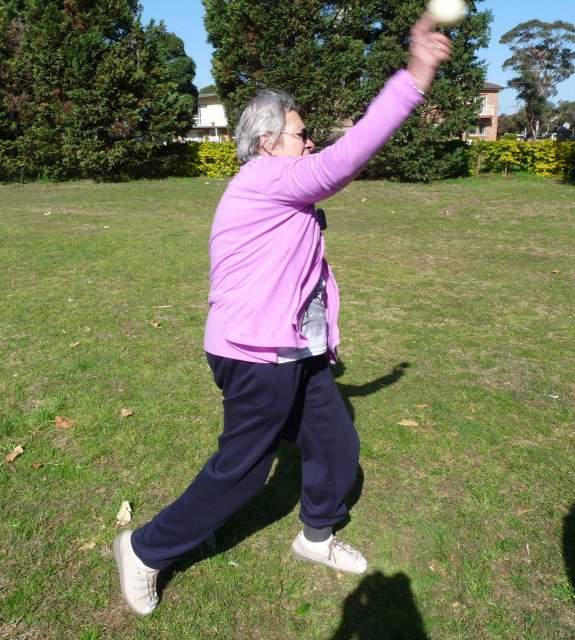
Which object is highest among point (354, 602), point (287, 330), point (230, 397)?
point (287, 330)

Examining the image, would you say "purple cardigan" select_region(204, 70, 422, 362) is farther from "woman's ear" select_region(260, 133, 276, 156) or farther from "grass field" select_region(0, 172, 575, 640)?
"grass field" select_region(0, 172, 575, 640)

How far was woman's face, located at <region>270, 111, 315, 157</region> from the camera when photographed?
215cm

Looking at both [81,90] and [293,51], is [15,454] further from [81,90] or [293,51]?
[81,90]

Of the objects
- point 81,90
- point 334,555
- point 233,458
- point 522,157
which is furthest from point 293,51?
point 233,458

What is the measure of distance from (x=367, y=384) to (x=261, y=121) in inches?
108

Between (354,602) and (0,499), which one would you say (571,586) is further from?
(0,499)

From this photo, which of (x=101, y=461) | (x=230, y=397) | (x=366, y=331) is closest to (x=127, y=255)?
(x=366, y=331)

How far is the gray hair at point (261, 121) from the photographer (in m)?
2.13

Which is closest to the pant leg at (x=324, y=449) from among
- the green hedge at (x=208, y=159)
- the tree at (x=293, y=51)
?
the tree at (x=293, y=51)

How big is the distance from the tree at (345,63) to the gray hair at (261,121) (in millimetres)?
15745

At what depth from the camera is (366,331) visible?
555 centimetres

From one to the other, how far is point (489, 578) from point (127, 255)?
6.97m

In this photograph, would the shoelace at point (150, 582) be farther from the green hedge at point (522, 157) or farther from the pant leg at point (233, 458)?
the green hedge at point (522, 157)

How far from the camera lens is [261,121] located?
2.13 metres
